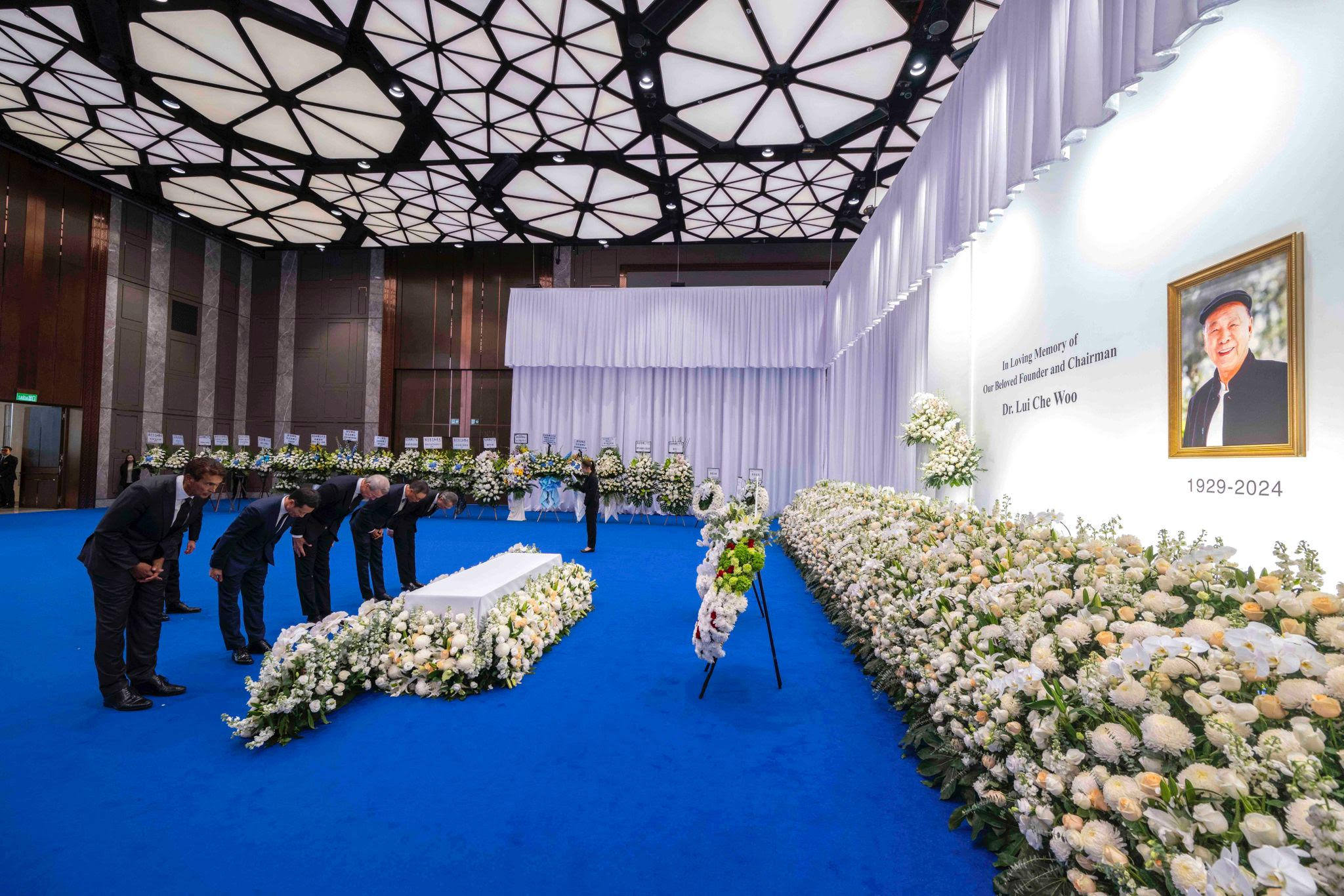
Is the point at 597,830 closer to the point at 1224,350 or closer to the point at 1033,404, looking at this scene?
the point at 1224,350

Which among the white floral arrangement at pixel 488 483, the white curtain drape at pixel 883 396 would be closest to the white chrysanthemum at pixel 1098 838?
the white curtain drape at pixel 883 396

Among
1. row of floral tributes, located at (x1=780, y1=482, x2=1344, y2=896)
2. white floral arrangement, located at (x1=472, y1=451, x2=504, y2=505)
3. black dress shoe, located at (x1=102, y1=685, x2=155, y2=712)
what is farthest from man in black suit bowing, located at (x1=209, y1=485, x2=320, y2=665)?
white floral arrangement, located at (x1=472, y1=451, x2=504, y2=505)

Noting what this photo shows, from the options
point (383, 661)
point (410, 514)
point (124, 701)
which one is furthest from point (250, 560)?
point (410, 514)

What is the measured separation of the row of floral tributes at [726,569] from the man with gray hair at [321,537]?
112 inches

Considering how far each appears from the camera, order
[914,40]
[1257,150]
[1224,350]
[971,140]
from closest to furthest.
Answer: [1257,150] → [1224,350] → [971,140] → [914,40]

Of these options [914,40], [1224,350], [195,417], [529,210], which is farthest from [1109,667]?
[195,417]

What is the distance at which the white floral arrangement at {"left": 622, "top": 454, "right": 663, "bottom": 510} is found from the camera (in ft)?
47.3

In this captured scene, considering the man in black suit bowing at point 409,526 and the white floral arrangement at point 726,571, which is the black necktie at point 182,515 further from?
the white floral arrangement at point 726,571

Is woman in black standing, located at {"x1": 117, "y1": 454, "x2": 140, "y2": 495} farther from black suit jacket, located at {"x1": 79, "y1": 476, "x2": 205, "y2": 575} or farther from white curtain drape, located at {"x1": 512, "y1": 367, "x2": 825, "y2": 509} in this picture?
black suit jacket, located at {"x1": 79, "y1": 476, "x2": 205, "y2": 575}

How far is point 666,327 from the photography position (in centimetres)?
1603

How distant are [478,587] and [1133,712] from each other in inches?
159

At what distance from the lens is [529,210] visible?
47.5 feet

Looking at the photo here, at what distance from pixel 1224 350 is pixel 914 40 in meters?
6.48

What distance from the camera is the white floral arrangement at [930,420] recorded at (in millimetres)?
6277
